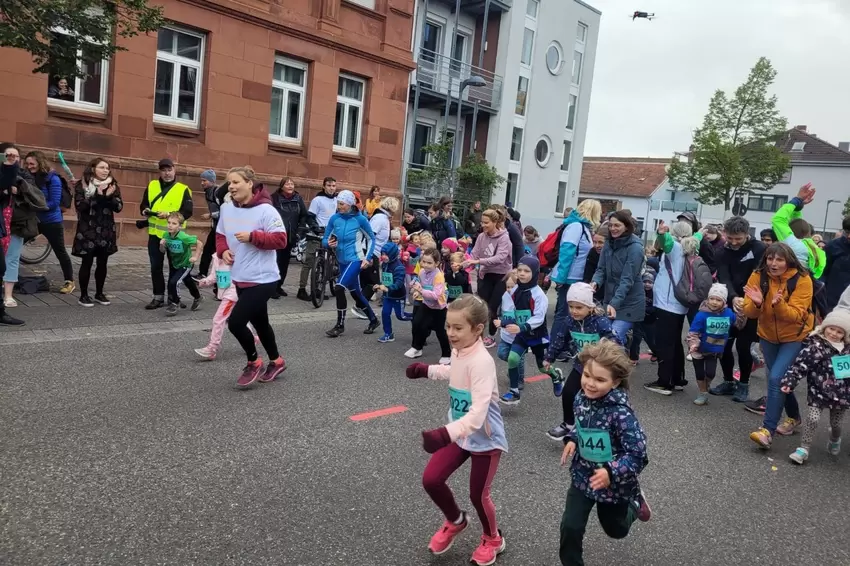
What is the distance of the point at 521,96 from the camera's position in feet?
103

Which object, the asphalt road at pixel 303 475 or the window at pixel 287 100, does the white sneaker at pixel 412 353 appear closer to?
the asphalt road at pixel 303 475

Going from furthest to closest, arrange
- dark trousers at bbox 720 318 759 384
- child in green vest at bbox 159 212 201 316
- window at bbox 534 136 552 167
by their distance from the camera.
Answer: window at bbox 534 136 552 167
child in green vest at bbox 159 212 201 316
dark trousers at bbox 720 318 759 384

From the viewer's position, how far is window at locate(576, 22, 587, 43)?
34.4 metres

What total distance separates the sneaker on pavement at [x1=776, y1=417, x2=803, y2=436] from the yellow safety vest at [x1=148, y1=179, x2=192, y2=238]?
7077 millimetres

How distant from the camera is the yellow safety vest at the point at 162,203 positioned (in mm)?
8469

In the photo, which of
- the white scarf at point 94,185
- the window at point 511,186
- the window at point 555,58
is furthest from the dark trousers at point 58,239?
the window at point 555,58

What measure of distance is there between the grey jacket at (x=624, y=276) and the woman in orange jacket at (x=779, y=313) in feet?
3.65

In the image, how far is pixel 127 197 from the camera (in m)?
14.0

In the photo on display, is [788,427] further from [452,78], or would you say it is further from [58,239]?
[452,78]

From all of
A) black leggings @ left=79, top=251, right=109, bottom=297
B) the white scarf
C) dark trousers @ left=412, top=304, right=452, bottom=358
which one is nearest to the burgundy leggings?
dark trousers @ left=412, top=304, right=452, bottom=358

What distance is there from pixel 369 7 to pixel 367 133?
3.38m

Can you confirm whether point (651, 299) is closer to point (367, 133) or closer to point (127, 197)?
point (127, 197)

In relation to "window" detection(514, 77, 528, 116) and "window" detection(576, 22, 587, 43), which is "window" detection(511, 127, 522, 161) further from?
"window" detection(576, 22, 587, 43)

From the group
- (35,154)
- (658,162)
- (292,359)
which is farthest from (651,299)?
(658,162)
